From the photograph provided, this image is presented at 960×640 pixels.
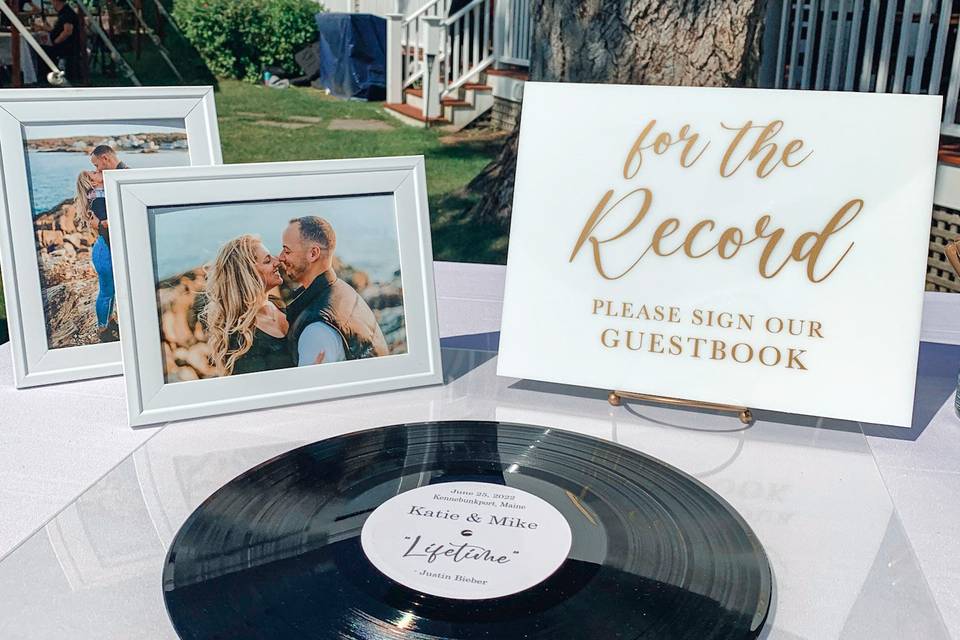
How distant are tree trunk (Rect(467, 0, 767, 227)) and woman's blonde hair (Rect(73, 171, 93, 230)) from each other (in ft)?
5.44

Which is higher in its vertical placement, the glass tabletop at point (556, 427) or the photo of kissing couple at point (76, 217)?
the photo of kissing couple at point (76, 217)

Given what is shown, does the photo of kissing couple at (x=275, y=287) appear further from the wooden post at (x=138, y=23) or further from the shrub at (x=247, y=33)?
the shrub at (x=247, y=33)

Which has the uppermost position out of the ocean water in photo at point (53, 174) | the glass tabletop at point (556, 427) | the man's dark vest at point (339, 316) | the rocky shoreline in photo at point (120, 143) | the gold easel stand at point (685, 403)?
the rocky shoreline in photo at point (120, 143)

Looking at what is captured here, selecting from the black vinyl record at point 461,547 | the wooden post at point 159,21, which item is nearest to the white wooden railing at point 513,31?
the wooden post at point 159,21

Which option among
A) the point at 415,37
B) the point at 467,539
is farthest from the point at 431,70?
the point at 467,539

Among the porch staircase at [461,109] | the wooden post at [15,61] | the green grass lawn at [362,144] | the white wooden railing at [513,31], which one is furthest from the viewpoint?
the porch staircase at [461,109]

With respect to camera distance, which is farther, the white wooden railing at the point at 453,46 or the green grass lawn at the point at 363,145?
the white wooden railing at the point at 453,46

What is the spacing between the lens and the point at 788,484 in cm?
73

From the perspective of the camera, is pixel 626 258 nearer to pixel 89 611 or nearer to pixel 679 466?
pixel 679 466

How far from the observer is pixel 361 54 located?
853 centimetres

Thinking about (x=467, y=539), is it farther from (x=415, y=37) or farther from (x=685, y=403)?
(x=415, y=37)

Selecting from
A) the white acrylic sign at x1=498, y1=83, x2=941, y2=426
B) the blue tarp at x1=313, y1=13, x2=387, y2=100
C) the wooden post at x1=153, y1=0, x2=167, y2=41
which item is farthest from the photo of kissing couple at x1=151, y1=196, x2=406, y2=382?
the wooden post at x1=153, y1=0, x2=167, y2=41

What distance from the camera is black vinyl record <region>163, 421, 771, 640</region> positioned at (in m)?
0.50

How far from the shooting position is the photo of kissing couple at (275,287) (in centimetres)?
81
